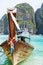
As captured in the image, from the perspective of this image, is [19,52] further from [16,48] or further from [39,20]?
[39,20]

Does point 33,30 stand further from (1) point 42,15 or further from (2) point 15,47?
(2) point 15,47

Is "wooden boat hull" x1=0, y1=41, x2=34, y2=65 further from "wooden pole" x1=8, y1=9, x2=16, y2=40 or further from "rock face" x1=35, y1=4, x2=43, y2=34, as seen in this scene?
"rock face" x1=35, y1=4, x2=43, y2=34

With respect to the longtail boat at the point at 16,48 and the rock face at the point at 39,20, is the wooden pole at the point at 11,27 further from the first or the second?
the rock face at the point at 39,20

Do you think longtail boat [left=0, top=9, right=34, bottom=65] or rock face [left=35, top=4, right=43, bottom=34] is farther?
rock face [left=35, top=4, right=43, bottom=34]

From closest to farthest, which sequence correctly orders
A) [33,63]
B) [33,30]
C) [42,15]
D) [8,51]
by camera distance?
[8,51] < [33,63] < [33,30] < [42,15]

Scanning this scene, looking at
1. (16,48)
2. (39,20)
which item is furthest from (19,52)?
(39,20)

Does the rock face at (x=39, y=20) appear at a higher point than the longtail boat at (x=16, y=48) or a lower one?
lower

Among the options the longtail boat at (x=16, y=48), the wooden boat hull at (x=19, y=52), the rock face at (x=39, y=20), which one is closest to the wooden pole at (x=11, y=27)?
the longtail boat at (x=16, y=48)

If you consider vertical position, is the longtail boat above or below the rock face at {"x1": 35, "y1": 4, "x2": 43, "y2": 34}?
above

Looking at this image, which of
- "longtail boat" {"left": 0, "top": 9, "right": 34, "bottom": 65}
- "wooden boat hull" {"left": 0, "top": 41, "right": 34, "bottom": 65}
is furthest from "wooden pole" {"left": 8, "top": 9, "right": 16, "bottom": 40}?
"wooden boat hull" {"left": 0, "top": 41, "right": 34, "bottom": 65}

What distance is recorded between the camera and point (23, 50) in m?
7.97

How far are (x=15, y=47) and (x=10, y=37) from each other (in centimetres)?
33

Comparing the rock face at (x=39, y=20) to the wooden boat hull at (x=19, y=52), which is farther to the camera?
the rock face at (x=39, y=20)

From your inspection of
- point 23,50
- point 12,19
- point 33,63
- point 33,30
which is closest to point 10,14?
point 12,19
